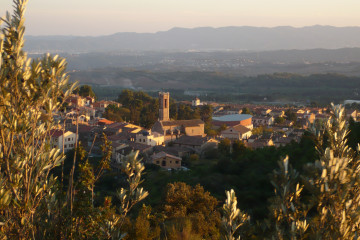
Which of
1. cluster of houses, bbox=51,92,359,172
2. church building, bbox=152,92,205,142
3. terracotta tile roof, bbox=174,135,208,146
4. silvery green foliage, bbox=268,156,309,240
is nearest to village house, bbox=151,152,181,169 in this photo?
cluster of houses, bbox=51,92,359,172

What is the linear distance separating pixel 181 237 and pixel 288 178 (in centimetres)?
444

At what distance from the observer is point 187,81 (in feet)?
368

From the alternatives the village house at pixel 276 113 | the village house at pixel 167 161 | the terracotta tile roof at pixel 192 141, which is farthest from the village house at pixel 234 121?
the village house at pixel 167 161

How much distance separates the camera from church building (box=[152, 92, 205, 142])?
28.8m

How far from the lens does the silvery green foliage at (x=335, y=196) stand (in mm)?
3023

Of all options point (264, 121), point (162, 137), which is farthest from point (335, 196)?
point (264, 121)

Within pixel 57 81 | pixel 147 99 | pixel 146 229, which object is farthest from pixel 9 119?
pixel 147 99

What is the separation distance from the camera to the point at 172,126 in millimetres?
29750

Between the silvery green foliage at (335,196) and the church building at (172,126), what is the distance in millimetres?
25079

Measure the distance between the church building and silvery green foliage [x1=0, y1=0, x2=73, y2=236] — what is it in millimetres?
24588

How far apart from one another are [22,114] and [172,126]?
26.2 meters

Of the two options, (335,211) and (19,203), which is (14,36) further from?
(335,211)

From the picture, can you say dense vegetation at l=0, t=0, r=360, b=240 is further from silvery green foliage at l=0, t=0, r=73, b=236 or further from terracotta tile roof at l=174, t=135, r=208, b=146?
terracotta tile roof at l=174, t=135, r=208, b=146

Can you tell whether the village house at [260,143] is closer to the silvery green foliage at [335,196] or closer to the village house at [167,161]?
the village house at [167,161]
